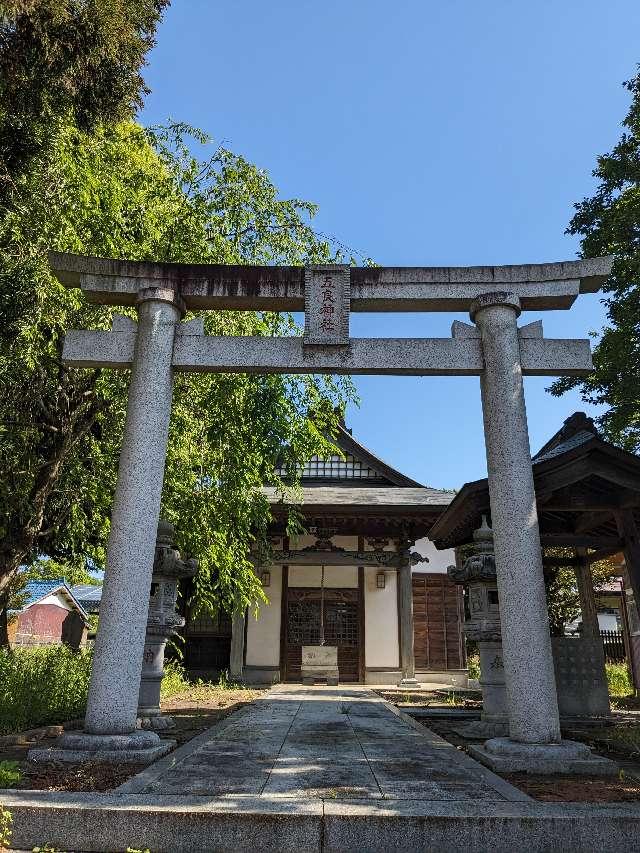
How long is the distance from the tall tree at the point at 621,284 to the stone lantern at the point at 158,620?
29.6 feet

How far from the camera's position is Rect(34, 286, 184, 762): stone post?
4984 millimetres

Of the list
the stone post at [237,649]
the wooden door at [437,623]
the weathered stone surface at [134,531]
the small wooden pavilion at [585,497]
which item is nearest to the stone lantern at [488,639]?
the small wooden pavilion at [585,497]

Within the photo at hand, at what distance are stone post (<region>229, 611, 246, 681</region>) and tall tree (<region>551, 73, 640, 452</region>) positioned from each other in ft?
32.5


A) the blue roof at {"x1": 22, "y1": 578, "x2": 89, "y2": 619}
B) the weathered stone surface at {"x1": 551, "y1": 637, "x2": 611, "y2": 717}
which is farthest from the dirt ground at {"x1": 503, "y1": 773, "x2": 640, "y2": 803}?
the blue roof at {"x1": 22, "y1": 578, "x2": 89, "y2": 619}

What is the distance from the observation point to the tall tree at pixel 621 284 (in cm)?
1254

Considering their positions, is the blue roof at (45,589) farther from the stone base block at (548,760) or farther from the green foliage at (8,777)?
the stone base block at (548,760)

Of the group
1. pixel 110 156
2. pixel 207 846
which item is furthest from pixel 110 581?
pixel 110 156

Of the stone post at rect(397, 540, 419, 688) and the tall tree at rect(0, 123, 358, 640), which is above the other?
the tall tree at rect(0, 123, 358, 640)

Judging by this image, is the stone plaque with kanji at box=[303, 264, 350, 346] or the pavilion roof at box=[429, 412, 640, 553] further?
the pavilion roof at box=[429, 412, 640, 553]

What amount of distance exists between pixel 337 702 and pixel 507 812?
7.66 metres

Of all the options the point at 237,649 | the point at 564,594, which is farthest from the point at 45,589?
the point at 564,594

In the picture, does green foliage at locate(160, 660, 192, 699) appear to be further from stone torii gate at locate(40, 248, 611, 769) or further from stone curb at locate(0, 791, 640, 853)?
stone curb at locate(0, 791, 640, 853)

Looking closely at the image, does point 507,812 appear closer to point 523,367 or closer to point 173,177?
point 523,367

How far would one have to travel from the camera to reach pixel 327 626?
1583 centimetres
